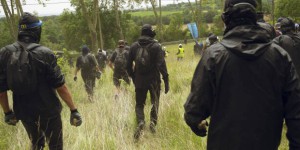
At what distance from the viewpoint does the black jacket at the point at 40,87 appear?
3822mm

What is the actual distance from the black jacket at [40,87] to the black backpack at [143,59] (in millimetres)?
2178

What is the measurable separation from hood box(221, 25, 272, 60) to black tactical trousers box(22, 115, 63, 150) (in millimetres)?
2341

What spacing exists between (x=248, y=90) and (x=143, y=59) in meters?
3.56

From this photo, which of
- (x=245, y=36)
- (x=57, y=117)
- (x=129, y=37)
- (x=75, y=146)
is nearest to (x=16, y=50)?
(x=57, y=117)

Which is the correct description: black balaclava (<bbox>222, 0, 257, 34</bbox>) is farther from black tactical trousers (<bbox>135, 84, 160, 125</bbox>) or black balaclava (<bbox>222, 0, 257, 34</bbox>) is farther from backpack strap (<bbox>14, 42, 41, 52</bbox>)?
black tactical trousers (<bbox>135, 84, 160, 125</bbox>)

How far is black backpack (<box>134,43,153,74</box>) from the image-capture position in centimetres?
595

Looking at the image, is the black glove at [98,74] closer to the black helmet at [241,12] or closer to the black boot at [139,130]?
the black boot at [139,130]

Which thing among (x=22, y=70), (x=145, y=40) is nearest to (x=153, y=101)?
(x=145, y=40)

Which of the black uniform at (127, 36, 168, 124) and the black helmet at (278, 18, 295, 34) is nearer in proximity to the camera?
the black helmet at (278, 18, 295, 34)

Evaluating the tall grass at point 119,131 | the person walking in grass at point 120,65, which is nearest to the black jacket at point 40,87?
the tall grass at point 119,131

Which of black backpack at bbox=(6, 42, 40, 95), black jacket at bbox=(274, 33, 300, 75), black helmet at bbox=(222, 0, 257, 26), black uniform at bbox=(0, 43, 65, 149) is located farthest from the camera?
black jacket at bbox=(274, 33, 300, 75)

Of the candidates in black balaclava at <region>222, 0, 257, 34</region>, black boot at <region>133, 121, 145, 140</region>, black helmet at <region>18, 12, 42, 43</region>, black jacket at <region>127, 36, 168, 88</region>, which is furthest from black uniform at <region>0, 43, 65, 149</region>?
black jacket at <region>127, 36, 168, 88</region>

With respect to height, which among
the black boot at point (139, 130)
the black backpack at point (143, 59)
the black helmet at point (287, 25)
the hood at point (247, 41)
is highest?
the hood at point (247, 41)

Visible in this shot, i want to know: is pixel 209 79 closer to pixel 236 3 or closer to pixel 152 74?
pixel 236 3
